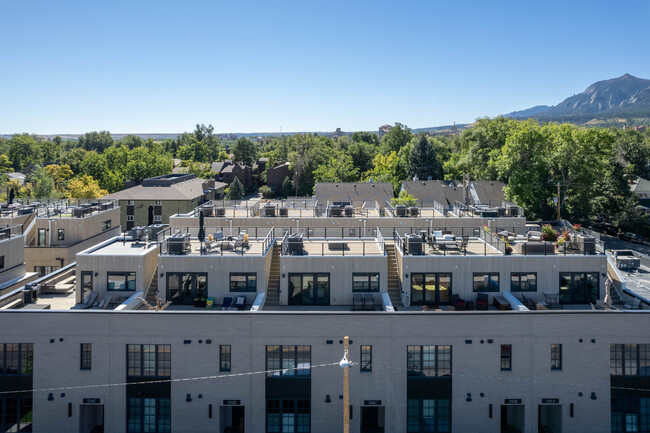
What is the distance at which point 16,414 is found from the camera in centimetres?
2256

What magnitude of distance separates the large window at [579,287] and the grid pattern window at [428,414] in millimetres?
8568

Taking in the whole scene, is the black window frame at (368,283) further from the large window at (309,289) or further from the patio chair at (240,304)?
the patio chair at (240,304)

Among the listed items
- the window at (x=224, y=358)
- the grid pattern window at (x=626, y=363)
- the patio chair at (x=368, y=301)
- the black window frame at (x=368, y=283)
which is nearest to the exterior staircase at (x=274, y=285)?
the black window frame at (x=368, y=283)

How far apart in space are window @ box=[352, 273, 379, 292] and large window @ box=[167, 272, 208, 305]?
7258mm

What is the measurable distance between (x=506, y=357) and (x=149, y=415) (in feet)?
50.5

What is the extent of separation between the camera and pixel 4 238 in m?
31.5

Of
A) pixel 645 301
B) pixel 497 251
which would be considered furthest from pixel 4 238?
pixel 645 301

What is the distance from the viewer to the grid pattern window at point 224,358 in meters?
Answer: 22.6

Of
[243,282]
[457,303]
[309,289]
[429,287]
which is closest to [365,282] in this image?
[309,289]

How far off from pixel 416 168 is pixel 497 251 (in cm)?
7248

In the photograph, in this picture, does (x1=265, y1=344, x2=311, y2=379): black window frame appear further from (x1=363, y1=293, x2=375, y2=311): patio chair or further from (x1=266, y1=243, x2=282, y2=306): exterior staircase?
(x1=363, y1=293, x2=375, y2=311): patio chair

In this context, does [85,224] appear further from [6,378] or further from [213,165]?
[213,165]

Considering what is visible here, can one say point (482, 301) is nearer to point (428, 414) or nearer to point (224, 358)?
point (428, 414)

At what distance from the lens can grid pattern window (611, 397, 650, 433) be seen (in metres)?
22.8
